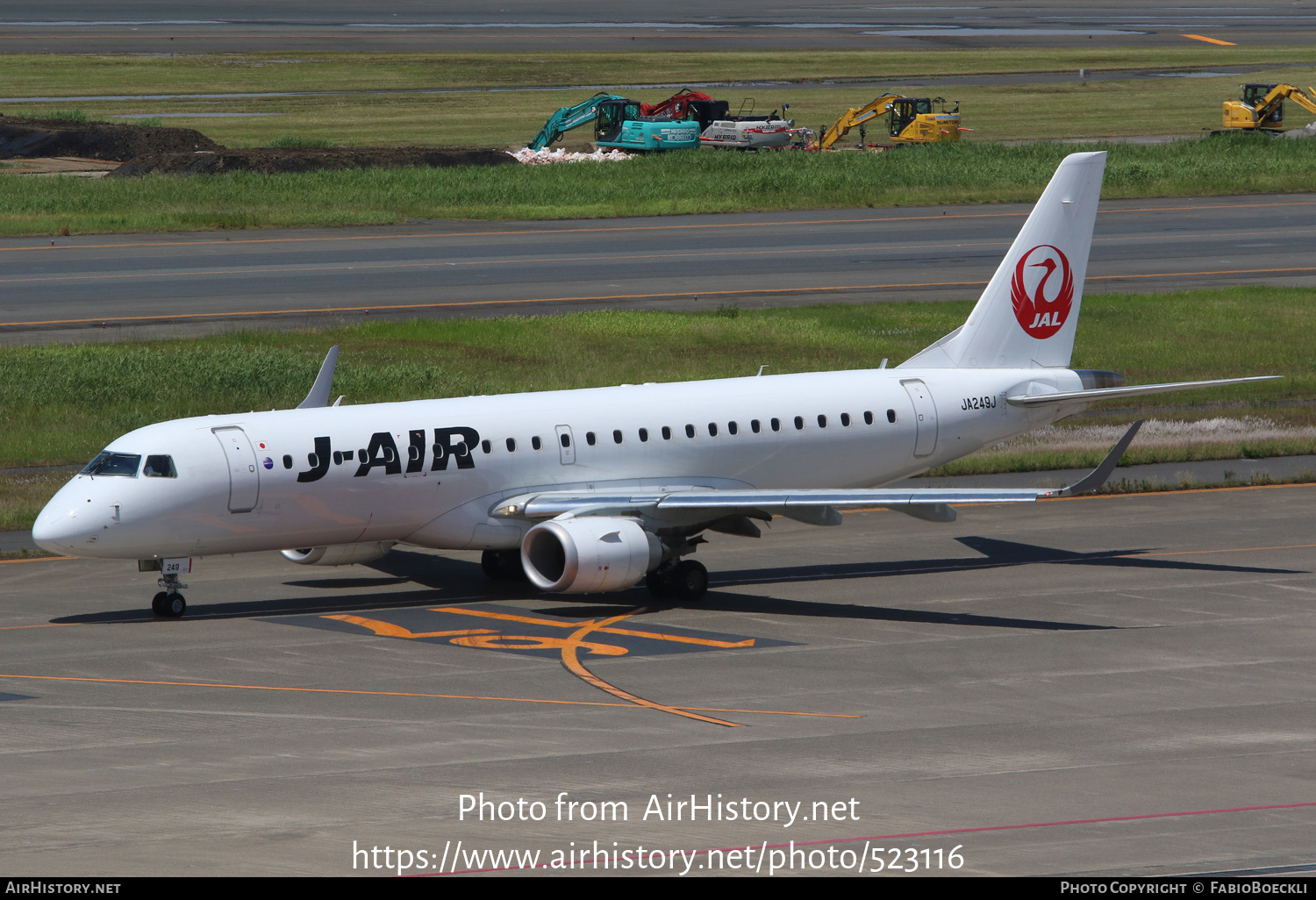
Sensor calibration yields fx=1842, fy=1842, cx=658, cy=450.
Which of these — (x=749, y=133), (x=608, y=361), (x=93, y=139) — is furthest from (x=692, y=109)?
(x=608, y=361)

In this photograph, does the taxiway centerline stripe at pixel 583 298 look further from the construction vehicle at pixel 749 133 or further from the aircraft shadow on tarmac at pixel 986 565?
the construction vehicle at pixel 749 133

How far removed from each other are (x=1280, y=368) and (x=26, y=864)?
44.6m

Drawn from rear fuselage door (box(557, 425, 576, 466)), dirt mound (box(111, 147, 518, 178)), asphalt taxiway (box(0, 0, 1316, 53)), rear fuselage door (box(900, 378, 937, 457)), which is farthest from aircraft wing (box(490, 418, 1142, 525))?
asphalt taxiway (box(0, 0, 1316, 53))

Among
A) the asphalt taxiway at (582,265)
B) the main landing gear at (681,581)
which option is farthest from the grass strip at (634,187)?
the main landing gear at (681,581)

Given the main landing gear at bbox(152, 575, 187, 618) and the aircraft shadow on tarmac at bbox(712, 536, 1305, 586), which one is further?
the aircraft shadow on tarmac at bbox(712, 536, 1305, 586)

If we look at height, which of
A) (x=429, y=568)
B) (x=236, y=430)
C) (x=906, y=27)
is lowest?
(x=429, y=568)

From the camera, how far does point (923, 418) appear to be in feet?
122

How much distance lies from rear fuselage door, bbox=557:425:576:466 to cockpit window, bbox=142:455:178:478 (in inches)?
277

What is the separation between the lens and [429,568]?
36969 mm

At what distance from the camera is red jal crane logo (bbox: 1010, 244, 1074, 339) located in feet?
129

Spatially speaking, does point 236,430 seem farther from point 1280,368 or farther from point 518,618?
point 1280,368

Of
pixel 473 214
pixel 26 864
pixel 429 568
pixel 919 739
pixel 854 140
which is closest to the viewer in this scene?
pixel 26 864

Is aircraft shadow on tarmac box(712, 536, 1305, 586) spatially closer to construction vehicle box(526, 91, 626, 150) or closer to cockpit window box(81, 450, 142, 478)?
Answer: cockpit window box(81, 450, 142, 478)

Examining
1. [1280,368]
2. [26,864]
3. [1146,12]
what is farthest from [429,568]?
[1146,12]
